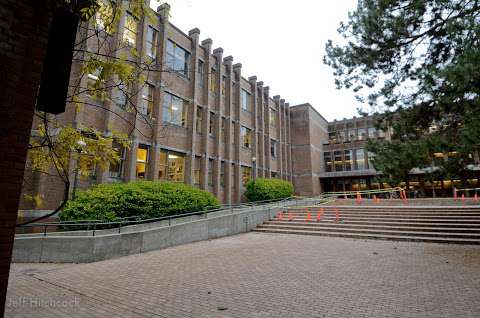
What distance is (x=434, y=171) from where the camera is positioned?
9367 mm

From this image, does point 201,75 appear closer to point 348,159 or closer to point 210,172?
point 210,172

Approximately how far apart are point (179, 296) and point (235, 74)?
78.8 feet

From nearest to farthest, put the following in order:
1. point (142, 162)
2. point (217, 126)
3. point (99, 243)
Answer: point (99, 243), point (142, 162), point (217, 126)

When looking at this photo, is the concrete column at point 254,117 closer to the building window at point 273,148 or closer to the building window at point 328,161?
the building window at point 273,148

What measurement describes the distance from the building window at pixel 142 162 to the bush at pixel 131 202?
13.3 ft

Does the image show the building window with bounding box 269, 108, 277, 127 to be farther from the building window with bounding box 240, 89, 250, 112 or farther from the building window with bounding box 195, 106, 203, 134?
the building window with bounding box 195, 106, 203, 134

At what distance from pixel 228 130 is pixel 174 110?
20.3 ft

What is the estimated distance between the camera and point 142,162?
16.6 meters

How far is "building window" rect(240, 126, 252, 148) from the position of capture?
88.7ft

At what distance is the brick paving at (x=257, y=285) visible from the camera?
181 inches

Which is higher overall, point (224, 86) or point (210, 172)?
point (224, 86)

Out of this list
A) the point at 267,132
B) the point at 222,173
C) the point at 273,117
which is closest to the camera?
the point at 222,173

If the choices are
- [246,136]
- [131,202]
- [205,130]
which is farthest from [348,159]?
[131,202]

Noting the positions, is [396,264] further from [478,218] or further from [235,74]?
[235,74]
